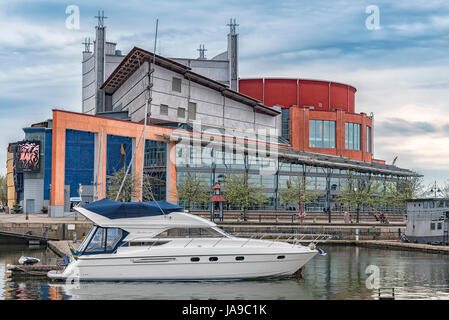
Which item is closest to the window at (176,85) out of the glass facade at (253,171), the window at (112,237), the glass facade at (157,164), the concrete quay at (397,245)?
the glass facade at (157,164)

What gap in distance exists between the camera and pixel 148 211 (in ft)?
77.9

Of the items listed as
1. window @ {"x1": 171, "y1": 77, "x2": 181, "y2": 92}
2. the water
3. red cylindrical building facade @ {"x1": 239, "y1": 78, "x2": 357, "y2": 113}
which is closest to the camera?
the water

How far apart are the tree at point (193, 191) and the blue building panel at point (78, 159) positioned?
33.9 ft

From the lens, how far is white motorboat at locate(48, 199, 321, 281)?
22.6 metres

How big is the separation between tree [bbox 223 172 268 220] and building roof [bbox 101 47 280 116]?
53.3 ft

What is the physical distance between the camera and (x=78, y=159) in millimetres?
60062

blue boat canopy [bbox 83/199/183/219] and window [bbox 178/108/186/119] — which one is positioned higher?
window [bbox 178/108/186/119]

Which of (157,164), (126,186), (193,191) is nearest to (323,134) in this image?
(157,164)

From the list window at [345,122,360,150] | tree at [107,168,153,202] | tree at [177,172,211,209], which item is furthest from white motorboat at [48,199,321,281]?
window at [345,122,360,150]

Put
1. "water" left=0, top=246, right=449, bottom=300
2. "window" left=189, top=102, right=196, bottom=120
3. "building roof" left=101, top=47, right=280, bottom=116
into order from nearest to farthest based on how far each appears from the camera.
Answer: "water" left=0, top=246, right=449, bottom=300, "building roof" left=101, top=47, right=280, bottom=116, "window" left=189, top=102, right=196, bottom=120

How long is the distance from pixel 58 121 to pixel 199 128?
19.2 meters

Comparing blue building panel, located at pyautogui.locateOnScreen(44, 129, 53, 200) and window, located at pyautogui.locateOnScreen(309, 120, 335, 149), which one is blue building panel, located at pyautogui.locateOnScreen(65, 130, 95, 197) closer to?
blue building panel, located at pyautogui.locateOnScreen(44, 129, 53, 200)
